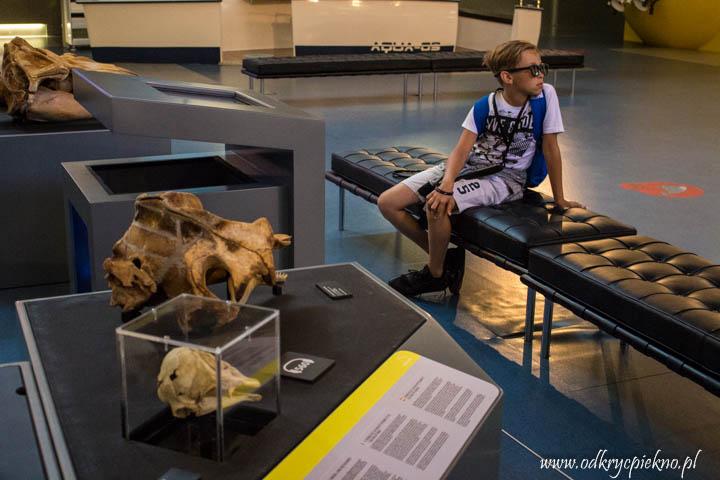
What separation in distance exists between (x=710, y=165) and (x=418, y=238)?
3.64 meters

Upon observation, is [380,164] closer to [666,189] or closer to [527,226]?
[527,226]

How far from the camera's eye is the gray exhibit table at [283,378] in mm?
1762

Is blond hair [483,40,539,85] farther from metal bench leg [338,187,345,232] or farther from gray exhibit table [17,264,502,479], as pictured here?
gray exhibit table [17,264,502,479]

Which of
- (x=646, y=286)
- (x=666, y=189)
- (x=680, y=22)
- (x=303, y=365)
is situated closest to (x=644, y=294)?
(x=646, y=286)

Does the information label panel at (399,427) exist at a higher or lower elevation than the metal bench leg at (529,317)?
higher

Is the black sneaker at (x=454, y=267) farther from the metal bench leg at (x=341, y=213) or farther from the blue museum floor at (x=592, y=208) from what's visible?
the metal bench leg at (x=341, y=213)

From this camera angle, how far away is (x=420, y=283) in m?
4.30

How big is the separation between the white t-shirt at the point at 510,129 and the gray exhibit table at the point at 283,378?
1593mm

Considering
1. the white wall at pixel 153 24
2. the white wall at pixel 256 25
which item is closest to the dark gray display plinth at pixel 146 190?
the white wall at pixel 153 24

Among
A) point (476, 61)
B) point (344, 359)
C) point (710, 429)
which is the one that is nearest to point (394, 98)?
point (476, 61)

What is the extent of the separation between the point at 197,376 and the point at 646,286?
6.17 ft

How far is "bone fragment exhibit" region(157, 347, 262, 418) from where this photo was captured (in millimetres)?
1825

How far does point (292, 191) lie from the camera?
334 cm

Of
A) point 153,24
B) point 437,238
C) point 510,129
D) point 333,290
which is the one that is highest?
point 153,24
